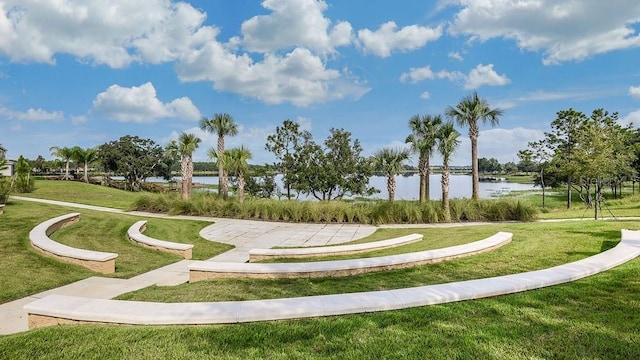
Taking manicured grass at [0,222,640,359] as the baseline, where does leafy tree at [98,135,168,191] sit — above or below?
above

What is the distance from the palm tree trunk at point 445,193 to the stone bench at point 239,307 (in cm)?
996

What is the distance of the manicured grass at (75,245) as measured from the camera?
18.0 ft

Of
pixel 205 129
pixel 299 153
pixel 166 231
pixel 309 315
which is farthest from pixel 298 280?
pixel 299 153

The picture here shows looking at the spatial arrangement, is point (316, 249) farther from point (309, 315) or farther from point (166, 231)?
point (166, 231)

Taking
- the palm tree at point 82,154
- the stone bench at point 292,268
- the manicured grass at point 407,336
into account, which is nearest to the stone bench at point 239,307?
the manicured grass at point 407,336

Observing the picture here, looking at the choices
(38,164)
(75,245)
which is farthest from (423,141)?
(38,164)

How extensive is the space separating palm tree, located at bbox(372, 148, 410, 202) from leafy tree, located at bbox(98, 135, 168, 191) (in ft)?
105

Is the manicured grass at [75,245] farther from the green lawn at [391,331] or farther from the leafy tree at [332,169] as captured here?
the leafy tree at [332,169]

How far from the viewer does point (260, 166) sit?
26.7m

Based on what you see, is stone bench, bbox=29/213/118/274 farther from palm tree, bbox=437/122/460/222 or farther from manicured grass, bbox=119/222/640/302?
palm tree, bbox=437/122/460/222

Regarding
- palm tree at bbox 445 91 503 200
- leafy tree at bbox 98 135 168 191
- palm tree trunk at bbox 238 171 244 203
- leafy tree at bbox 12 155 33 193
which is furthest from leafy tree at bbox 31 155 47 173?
palm tree at bbox 445 91 503 200

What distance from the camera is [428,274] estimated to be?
17.4 feet

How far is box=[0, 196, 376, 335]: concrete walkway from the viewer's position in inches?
181

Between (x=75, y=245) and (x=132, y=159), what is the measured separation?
37.8m
